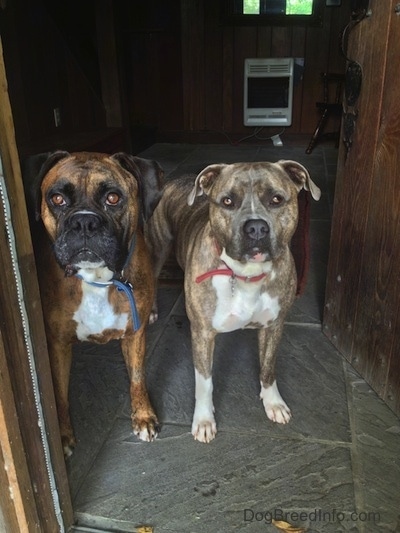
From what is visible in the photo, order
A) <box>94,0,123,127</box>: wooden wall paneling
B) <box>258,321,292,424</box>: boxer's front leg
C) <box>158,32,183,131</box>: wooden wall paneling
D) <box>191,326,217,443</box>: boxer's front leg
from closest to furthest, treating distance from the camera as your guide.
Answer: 1. <box>191,326,217,443</box>: boxer's front leg
2. <box>258,321,292,424</box>: boxer's front leg
3. <box>94,0,123,127</box>: wooden wall paneling
4. <box>158,32,183,131</box>: wooden wall paneling

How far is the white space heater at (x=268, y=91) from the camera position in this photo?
8711mm

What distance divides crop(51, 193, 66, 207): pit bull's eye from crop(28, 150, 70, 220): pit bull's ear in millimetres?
96

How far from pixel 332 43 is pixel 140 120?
358 cm

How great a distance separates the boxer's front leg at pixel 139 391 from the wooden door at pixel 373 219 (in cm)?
120

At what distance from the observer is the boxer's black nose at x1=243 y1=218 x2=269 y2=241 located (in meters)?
2.08

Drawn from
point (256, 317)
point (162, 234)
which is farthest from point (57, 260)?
point (162, 234)

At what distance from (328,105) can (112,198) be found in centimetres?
697

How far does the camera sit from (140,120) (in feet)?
31.0

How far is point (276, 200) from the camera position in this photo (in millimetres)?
2193

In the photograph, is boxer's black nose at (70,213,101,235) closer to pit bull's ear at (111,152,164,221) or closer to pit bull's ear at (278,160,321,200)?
pit bull's ear at (111,152,164,221)

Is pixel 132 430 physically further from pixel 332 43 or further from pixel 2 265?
pixel 332 43

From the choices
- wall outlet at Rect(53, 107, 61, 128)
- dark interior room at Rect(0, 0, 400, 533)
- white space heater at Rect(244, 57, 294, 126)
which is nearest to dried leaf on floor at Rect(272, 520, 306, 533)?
dark interior room at Rect(0, 0, 400, 533)

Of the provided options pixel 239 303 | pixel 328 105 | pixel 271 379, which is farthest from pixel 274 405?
pixel 328 105

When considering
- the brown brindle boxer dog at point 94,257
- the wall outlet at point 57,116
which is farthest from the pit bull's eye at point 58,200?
the wall outlet at point 57,116
